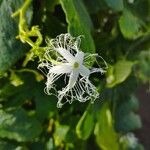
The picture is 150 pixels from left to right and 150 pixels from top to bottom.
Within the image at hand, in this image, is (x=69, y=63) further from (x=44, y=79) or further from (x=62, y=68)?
(x=44, y=79)

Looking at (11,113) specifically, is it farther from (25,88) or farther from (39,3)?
(39,3)

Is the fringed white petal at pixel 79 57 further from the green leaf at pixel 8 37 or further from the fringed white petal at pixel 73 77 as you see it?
the green leaf at pixel 8 37

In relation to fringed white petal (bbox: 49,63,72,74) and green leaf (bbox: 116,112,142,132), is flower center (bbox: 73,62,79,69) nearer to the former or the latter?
fringed white petal (bbox: 49,63,72,74)

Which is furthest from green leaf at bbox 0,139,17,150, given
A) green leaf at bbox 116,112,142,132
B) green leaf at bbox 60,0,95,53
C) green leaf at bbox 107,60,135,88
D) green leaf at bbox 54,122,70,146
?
green leaf at bbox 116,112,142,132

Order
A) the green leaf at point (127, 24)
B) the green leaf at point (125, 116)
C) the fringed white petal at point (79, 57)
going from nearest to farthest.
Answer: the fringed white petal at point (79, 57) → the green leaf at point (127, 24) → the green leaf at point (125, 116)

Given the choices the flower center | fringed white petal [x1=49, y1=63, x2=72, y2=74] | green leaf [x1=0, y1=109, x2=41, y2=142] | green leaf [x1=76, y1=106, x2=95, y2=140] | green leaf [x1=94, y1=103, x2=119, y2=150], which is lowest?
green leaf [x1=94, y1=103, x2=119, y2=150]

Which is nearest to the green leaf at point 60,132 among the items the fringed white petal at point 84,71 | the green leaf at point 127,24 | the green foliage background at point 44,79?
the green foliage background at point 44,79

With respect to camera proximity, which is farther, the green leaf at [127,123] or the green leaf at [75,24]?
the green leaf at [127,123]

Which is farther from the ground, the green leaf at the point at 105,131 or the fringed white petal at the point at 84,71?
the fringed white petal at the point at 84,71

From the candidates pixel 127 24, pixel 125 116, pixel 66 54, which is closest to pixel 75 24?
pixel 66 54
